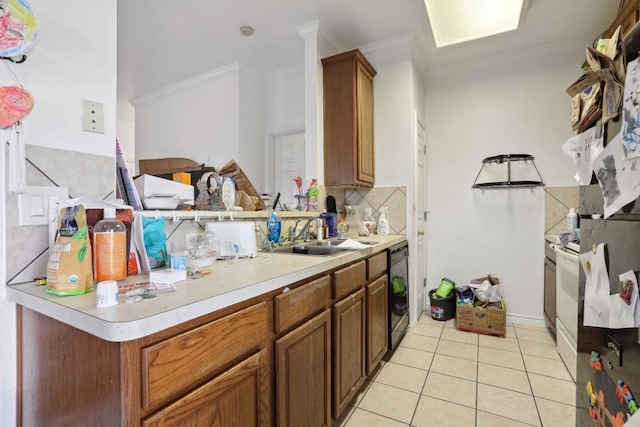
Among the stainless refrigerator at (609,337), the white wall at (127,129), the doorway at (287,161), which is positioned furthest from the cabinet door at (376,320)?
the white wall at (127,129)

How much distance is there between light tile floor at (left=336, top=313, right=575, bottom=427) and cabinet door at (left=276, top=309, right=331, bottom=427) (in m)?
0.40

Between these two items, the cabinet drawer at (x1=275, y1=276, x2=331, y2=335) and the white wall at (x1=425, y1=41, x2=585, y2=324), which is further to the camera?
the white wall at (x1=425, y1=41, x2=585, y2=324)

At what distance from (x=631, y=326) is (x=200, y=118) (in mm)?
3907

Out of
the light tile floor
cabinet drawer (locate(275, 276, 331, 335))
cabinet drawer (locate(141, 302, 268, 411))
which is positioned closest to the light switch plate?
cabinet drawer (locate(141, 302, 268, 411))

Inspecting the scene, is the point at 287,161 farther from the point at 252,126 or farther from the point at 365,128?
the point at 365,128

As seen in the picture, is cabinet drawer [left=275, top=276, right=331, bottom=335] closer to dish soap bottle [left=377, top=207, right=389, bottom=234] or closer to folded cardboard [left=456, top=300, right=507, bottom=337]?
dish soap bottle [left=377, top=207, right=389, bottom=234]

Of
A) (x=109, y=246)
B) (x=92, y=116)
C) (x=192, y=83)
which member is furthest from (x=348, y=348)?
(x=192, y=83)

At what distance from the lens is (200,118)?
3648 mm

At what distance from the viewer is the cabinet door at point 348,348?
1.43 metres

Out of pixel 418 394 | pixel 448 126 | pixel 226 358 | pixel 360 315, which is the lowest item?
pixel 418 394

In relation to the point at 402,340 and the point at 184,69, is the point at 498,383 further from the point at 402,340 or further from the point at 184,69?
the point at 184,69

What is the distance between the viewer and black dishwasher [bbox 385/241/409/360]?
7.09ft

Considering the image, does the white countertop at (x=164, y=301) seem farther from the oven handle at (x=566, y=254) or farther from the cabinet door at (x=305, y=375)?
the oven handle at (x=566, y=254)

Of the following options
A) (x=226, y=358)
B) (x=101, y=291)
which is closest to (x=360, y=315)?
(x=226, y=358)
